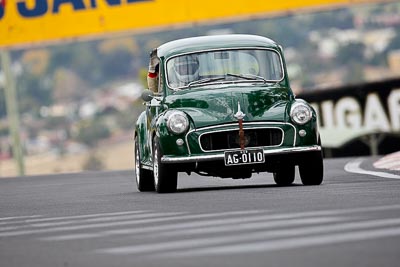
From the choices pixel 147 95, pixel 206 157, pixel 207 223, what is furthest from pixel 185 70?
pixel 207 223

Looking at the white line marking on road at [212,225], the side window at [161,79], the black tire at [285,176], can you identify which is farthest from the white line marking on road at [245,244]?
the side window at [161,79]

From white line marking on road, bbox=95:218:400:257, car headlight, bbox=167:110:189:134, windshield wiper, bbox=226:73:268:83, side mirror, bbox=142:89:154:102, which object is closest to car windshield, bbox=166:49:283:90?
windshield wiper, bbox=226:73:268:83

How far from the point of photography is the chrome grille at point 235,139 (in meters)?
16.6

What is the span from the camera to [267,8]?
42562 mm

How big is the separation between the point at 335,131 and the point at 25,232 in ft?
88.9

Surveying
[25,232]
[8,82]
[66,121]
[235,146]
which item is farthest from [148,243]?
[66,121]

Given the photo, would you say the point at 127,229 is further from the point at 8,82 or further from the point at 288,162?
the point at 8,82

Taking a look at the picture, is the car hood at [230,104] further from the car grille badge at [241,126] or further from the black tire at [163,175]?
the black tire at [163,175]

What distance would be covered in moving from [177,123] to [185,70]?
154 cm

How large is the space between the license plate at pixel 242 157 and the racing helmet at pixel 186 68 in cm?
165

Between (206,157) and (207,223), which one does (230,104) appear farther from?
(207,223)

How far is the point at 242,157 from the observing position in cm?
1641

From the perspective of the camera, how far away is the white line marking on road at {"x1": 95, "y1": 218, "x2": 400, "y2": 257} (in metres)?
9.12

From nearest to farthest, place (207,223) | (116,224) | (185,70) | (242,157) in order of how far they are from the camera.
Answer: (207,223) → (116,224) → (242,157) → (185,70)
